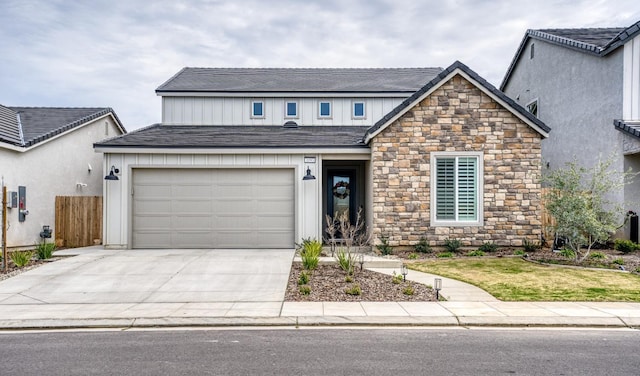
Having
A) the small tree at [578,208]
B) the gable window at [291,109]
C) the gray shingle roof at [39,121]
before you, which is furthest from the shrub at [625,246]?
the gray shingle roof at [39,121]

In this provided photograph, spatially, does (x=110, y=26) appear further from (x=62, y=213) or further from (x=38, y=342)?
(x=38, y=342)

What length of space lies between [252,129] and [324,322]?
1125 cm

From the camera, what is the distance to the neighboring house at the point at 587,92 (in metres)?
14.1

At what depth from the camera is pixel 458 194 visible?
1323 cm

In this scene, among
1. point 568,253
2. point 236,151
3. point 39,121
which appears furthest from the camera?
point 39,121

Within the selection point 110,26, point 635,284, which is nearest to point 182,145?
point 110,26

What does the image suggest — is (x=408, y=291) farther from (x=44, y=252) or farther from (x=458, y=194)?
(x=44, y=252)

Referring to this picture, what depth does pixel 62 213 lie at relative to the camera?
1570 centimetres

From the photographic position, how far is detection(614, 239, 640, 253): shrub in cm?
1307

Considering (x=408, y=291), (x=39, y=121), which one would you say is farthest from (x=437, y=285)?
(x=39, y=121)

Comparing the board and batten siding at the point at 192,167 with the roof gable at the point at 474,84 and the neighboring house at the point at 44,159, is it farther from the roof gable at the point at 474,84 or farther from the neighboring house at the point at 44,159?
the neighboring house at the point at 44,159

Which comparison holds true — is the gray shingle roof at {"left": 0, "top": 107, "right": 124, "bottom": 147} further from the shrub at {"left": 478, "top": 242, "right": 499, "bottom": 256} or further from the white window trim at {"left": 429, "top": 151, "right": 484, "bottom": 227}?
the shrub at {"left": 478, "top": 242, "right": 499, "bottom": 256}

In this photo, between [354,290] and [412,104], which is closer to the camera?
[354,290]

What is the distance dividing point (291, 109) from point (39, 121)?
9.58 metres
